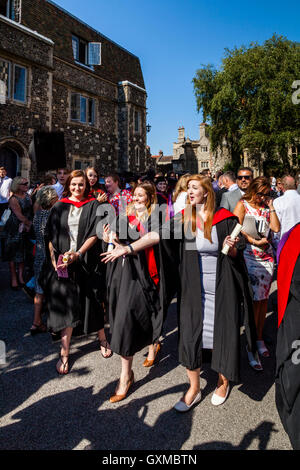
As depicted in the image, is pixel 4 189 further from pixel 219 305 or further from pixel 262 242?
pixel 219 305

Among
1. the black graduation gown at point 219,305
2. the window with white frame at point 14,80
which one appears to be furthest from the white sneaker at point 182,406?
the window with white frame at point 14,80

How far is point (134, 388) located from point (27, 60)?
15.8 metres

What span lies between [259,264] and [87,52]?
799 inches

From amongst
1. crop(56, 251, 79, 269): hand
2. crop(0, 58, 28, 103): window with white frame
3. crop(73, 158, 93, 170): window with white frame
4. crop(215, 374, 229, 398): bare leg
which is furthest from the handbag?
crop(73, 158, 93, 170): window with white frame

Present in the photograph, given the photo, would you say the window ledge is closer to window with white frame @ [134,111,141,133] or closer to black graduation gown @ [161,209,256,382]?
window with white frame @ [134,111,141,133]

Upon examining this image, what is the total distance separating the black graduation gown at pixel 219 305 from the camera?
286 centimetres

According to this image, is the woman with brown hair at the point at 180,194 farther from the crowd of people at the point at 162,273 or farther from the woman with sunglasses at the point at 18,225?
the woman with sunglasses at the point at 18,225

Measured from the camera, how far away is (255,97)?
25.8 m

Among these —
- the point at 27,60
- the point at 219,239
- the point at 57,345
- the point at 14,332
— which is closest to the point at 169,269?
the point at 219,239

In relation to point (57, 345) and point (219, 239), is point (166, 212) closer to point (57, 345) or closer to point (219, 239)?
point (219, 239)

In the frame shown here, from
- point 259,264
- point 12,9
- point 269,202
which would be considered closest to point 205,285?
point 259,264

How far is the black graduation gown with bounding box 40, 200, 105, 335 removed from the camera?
3605mm

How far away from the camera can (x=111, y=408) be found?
9.39ft

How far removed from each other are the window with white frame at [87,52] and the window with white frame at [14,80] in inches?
221
